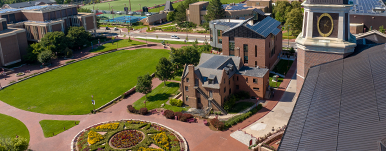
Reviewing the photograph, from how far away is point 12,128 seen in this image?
210 ft

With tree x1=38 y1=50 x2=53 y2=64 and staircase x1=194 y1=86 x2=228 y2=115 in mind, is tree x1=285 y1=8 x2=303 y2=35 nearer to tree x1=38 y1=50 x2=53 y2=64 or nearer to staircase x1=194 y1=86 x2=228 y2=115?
staircase x1=194 y1=86 x2=228 y2=115

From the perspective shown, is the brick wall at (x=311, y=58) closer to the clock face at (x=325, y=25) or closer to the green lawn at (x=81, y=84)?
the clock face at (x=325, y=25)

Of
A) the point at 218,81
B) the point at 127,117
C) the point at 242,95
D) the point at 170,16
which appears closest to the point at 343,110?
the point at 218,81

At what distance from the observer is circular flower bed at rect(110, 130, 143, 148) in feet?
184

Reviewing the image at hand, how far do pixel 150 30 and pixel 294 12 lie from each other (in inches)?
2534

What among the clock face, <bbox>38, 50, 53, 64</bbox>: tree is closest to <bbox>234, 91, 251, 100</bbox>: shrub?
the clock face

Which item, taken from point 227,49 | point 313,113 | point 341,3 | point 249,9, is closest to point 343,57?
point 341,3

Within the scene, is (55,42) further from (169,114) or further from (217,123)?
(217,123)

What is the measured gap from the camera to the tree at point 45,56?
99438 mm

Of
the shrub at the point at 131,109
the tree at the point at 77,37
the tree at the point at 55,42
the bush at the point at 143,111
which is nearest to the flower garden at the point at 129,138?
the bush at the point at 143,111

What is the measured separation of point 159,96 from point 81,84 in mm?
23724

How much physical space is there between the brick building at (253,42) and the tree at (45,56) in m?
52.8

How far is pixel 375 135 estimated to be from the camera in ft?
85.5

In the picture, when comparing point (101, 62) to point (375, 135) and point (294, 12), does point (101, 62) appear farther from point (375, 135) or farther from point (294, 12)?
point (375, 135)
